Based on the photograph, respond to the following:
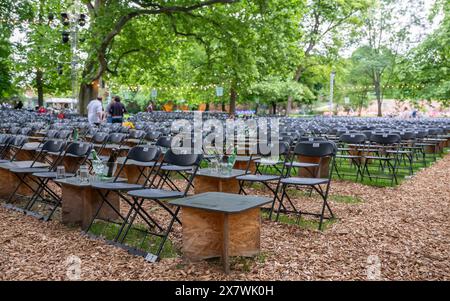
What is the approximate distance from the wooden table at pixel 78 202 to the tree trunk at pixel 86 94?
539 inches

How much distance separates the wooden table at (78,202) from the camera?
534 centimetres

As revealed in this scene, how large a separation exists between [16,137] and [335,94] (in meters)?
47.5

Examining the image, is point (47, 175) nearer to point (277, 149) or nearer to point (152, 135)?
point (277, 149)

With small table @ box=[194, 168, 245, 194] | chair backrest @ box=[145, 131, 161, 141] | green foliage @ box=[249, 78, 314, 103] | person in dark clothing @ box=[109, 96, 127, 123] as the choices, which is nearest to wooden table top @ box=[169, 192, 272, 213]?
small table @ box=[194, 168, 245, 194]

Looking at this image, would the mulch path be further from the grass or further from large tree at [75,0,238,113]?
large tree at [75,0,238,113]

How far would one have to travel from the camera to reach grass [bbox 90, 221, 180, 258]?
4527 millimetres

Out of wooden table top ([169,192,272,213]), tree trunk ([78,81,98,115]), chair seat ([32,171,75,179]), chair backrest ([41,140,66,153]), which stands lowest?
wooden table top ([169,192,272,213])

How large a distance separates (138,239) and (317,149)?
2627 mm

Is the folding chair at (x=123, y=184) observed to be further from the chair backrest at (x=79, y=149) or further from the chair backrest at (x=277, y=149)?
the chair backrest at (x=277, y=149)

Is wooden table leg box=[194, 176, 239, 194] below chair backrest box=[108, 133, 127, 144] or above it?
below

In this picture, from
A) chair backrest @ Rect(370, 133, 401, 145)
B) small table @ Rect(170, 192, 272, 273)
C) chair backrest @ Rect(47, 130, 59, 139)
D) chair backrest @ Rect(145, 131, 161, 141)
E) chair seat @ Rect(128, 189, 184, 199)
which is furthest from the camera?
chair backrest @ Rect(145, 131, 161, 141)

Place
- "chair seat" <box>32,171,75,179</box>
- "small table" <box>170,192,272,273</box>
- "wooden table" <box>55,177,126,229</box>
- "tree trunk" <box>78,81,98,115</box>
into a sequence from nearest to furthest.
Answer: "small table" <box>170,192,272,273</box>
"wooden table" <box>55,177,126,229</box>
"chair seat" <box>32,171,75,179</box>
"tree trunk" <box>78,81,98,115</box>

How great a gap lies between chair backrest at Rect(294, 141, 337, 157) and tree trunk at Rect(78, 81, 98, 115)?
45.6 ft
